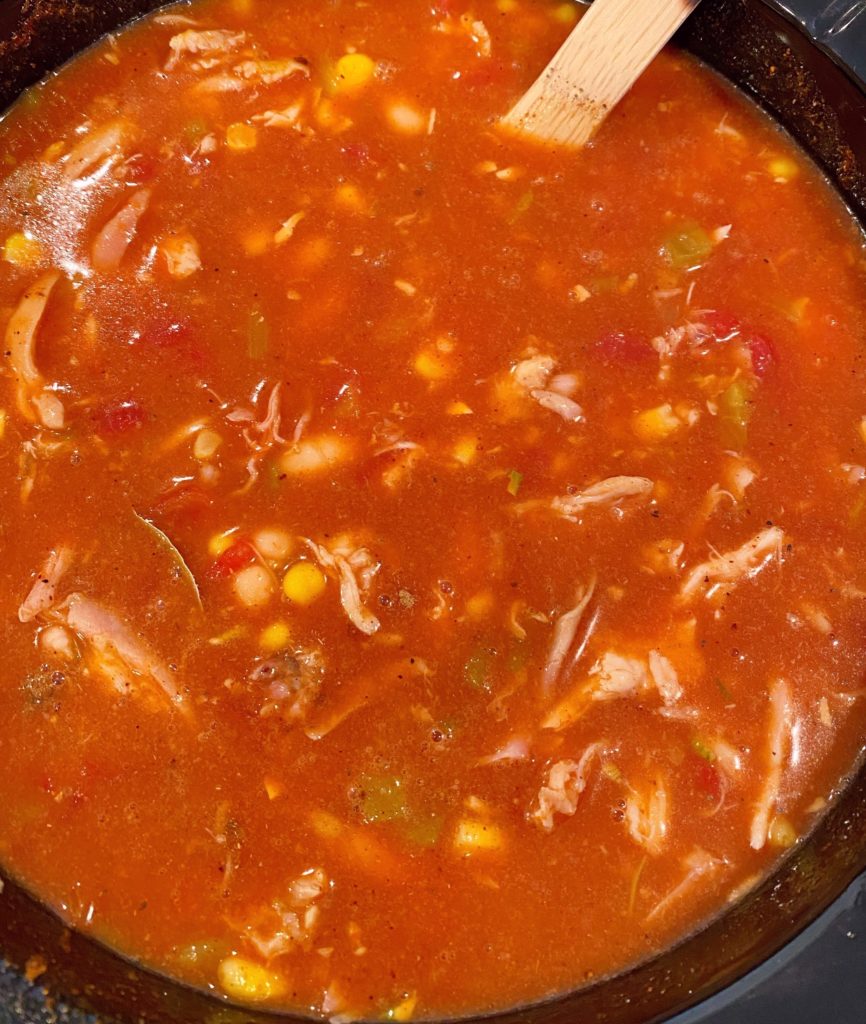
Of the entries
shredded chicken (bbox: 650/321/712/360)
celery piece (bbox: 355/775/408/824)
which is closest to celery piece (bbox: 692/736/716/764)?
celery piece (bbox: 355/775/408/824)

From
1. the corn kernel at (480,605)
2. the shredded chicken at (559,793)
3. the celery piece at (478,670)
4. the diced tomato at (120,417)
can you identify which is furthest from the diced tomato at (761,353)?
the diced tomato at (120,417)

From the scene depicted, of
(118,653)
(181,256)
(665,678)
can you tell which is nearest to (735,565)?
(665,678)

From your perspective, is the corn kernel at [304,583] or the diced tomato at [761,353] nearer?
the corn kernel at [304,583]

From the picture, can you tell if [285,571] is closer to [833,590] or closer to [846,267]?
[833,590]

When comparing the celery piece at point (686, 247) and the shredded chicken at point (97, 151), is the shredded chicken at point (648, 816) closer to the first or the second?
the celery piece at point (686, 247)

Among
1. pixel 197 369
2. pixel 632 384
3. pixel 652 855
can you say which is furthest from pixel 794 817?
pixel 197 369
